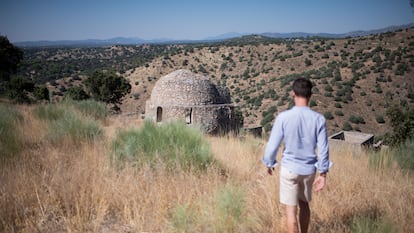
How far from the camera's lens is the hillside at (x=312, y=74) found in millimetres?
25281

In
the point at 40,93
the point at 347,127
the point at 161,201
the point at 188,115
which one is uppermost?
the point at 161,201

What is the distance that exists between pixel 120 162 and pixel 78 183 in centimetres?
90

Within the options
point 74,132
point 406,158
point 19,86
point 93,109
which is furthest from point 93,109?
point 19,86

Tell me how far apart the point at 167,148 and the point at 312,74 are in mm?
32301

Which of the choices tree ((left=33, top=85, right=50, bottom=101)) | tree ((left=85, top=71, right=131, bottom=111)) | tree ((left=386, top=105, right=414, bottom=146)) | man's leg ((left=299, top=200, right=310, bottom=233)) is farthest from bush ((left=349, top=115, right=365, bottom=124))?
tree ((left=33, top=85, right=50, bottom=101))

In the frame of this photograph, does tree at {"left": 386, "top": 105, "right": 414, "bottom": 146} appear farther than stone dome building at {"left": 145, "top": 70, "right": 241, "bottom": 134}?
Yes

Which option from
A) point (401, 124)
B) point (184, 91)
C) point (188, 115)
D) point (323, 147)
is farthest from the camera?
point (401, 124)

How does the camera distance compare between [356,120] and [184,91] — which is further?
[356,120]

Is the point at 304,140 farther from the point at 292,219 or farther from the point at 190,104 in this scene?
the point at 190,104

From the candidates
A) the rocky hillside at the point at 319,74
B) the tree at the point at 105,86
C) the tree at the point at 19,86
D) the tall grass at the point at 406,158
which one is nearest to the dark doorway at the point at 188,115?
the tall grass at the point at 406,158

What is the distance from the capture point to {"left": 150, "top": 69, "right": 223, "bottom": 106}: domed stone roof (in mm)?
11031

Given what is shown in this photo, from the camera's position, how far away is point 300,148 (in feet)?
8.51

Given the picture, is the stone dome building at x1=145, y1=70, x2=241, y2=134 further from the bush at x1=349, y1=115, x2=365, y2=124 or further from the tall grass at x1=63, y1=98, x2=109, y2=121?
the bush at x1=349, y1=115, x2=365, y2=124

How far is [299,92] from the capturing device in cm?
264
